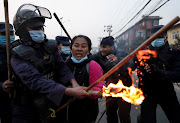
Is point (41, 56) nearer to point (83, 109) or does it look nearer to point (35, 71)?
point (35, 71)

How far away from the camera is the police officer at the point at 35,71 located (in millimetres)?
1632

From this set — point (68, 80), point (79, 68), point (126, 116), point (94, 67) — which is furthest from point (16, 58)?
point (126, 116)

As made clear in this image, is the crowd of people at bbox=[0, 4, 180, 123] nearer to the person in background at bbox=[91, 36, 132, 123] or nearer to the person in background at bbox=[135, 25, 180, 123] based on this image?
the person in background at bbox=[135, 25, 180, 123]

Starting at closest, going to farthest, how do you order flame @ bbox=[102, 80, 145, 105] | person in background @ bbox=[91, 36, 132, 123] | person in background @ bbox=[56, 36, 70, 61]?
flame @ bbox=[102, 80, 145, 105] < person in background @ bbox=[91, 36, 132, 123] < person in background @ bbox=[56, 36, 70, 61]

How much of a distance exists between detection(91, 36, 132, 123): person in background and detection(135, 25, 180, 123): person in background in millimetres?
553

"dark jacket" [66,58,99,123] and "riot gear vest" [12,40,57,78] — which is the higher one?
"riot gear vest" [12,40,57,78]

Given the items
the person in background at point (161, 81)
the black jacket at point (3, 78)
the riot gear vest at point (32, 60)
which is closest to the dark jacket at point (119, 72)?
the person in background at point (161, 81)

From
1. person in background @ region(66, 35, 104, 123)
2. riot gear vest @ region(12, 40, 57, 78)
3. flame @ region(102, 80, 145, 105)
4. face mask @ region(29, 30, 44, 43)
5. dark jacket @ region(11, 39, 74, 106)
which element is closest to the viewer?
dark jacket @ region(11, 39, 74, 106)

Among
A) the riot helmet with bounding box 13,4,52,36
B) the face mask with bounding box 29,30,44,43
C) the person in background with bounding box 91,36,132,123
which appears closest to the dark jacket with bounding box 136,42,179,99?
the person in background with bounding box 91,36,132,123

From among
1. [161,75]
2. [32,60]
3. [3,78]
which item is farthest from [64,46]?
[161,75]

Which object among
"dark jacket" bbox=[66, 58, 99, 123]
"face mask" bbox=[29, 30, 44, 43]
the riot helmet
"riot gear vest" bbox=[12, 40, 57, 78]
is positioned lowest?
"dark jacket" bbox=[66, 58, 99, 123]

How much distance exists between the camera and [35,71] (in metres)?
1.68

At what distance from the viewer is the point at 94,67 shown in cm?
214

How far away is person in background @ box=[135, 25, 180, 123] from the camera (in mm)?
2465
